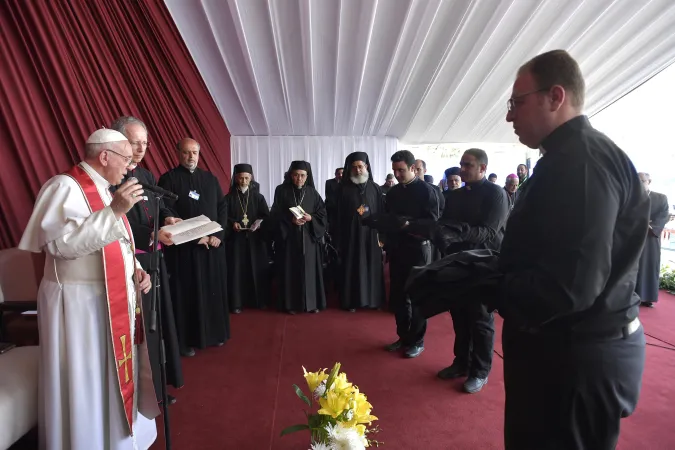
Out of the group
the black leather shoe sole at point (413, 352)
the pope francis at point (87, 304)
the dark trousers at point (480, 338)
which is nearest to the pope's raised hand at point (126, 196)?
the pope francis at point (87, 304)

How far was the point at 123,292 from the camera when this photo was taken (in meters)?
1.76

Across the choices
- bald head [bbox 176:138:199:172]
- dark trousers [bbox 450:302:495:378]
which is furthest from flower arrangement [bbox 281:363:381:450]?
bald head [bbox 176:138:199:172]

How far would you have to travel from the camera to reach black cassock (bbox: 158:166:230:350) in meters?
3.35

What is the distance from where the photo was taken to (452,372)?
291cm

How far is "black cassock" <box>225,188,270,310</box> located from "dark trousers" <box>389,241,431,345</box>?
2.11 metres

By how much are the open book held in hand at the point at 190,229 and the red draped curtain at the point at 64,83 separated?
0.93 m

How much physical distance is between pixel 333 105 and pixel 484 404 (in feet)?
21.4

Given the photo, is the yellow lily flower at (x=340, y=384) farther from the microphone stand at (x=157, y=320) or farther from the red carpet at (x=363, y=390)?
the red carpet at (x=363, y=390)

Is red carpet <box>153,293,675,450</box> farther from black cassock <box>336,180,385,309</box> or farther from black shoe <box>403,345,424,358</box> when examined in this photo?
black cassock <box>336,180,385,309</box>

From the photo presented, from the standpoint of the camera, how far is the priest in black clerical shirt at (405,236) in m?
3.21

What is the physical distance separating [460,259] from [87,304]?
1.59m

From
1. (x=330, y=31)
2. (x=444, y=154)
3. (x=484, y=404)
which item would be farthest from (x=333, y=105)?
(x=484, y=404)

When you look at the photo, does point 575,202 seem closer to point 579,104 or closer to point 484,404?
point 579,104

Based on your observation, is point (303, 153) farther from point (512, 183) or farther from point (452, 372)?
point (452, 372)
